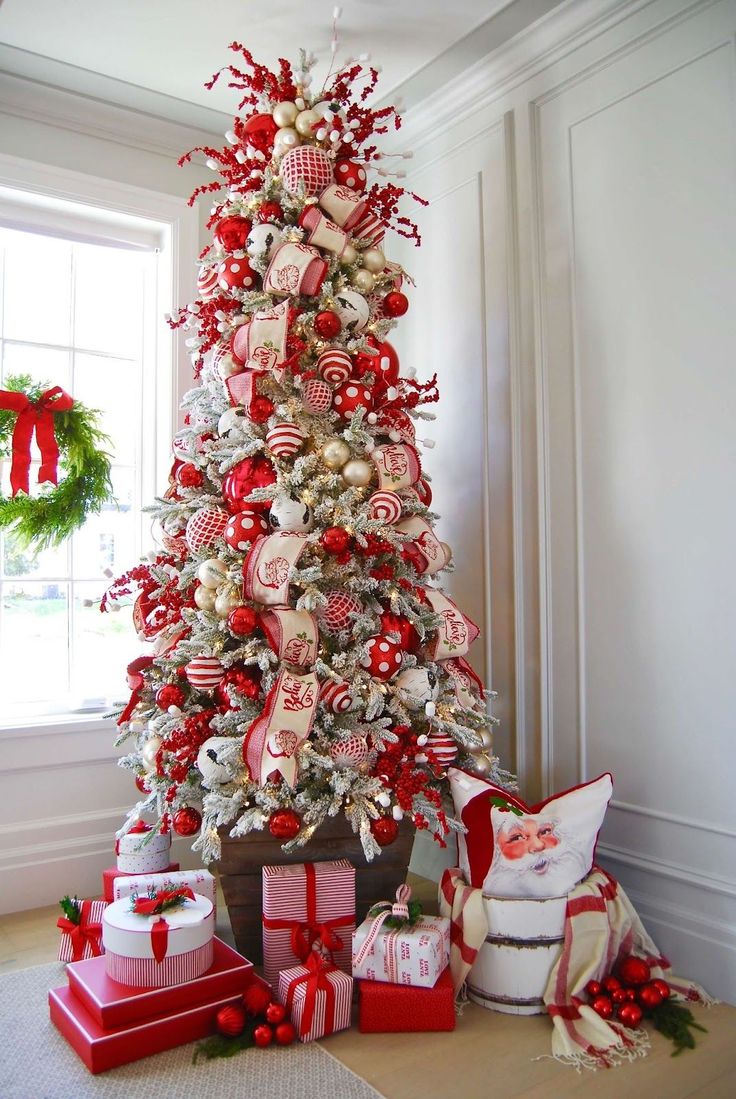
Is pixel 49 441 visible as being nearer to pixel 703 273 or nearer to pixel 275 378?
pixel 275 378

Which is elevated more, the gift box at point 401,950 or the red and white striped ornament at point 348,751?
the red and white striped ornament at point 348,751

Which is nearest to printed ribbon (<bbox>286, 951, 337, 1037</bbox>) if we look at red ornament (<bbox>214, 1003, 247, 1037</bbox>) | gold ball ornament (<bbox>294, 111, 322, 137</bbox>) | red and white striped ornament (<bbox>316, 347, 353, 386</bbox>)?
red ornament (<bbox>214, 1003, 247, 1037</bbox>)

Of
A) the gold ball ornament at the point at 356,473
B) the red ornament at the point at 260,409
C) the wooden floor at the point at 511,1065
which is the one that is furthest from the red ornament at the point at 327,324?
the wooden floor at the point at 511,1065

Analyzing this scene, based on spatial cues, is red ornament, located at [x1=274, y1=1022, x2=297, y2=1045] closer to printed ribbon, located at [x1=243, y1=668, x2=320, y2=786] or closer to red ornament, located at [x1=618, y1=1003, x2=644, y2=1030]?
printed ribbon, located at [x1=243, y1=668, x2=320, y2=786]

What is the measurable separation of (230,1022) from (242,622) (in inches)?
33.9

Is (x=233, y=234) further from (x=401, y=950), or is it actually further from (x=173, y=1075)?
(x=173, y=1075)

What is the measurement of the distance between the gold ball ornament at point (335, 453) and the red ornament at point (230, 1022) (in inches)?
50.1

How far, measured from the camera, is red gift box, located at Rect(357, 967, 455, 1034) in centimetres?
180

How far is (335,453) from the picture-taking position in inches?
83.7

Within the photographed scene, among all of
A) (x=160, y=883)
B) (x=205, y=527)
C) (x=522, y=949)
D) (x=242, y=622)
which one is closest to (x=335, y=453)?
(x=205, y=527)

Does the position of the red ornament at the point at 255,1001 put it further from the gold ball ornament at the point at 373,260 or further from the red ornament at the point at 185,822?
the gold ball ornament at the point at 373,260

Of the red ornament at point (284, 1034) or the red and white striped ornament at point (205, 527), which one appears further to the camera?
the red and white striped ornament at point (205, 527)

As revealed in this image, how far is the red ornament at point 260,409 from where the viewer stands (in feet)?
7.01

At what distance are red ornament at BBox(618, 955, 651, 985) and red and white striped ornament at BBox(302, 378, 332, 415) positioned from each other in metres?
1.53
